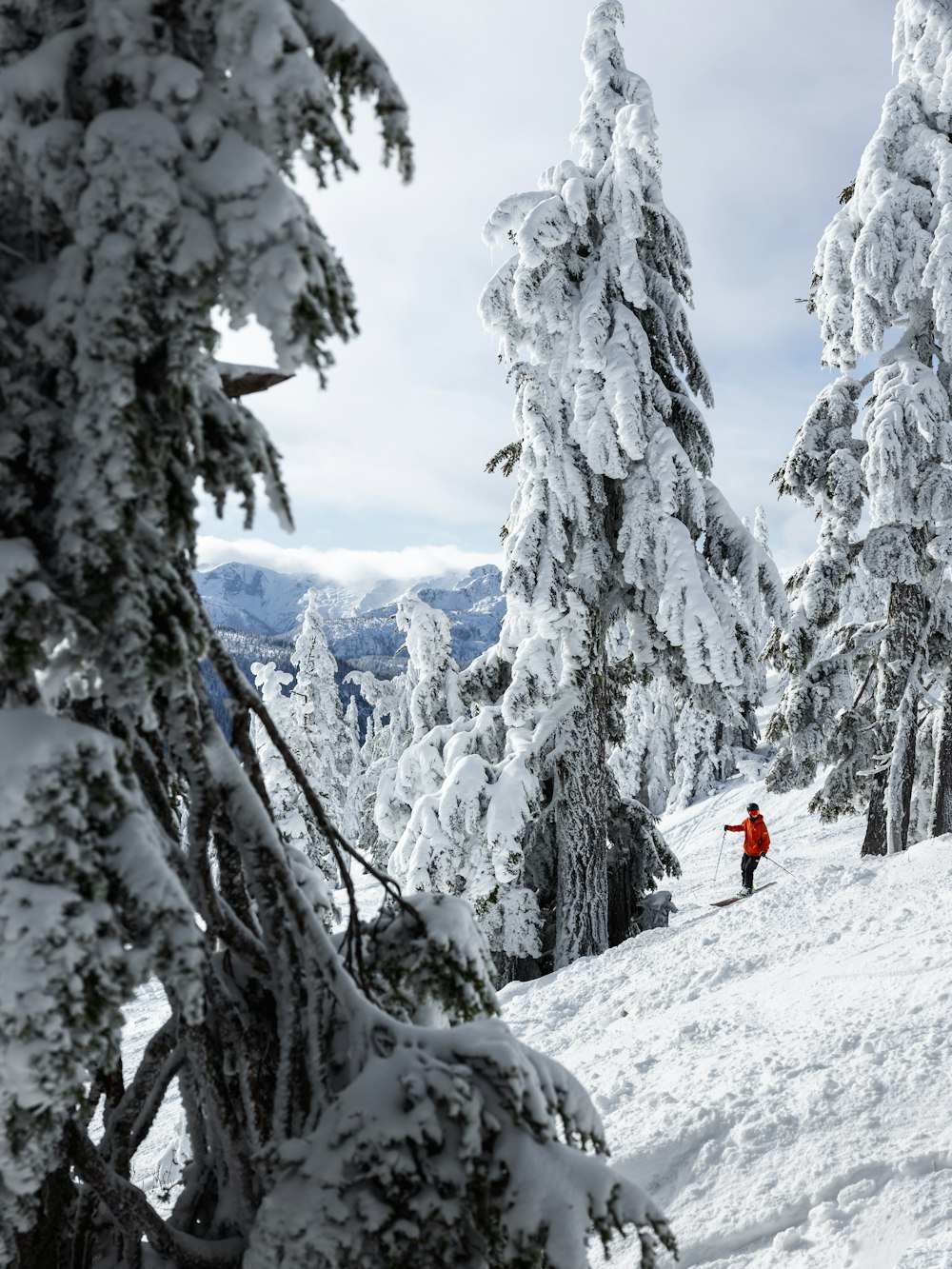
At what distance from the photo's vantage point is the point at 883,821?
14.8 metres

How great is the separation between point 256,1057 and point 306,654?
125 ft

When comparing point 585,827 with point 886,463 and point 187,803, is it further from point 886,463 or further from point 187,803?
point 187,803

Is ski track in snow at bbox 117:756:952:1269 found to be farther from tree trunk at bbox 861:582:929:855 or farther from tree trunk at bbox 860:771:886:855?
tree trunk at bbox 860:771:886:855

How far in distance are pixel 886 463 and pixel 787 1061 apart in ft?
28.7

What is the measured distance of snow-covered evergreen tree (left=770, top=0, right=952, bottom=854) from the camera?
1213cm

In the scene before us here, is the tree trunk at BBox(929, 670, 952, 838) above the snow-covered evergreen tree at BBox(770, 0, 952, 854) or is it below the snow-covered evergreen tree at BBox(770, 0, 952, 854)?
below

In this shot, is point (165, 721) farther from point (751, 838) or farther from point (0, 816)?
point (751, 838)

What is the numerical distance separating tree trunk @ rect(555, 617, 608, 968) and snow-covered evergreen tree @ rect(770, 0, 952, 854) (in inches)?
141

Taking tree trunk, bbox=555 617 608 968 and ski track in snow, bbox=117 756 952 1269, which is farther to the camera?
tree trunk, bbox=555 617 608 968

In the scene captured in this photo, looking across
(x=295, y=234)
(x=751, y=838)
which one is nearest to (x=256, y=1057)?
(x=295, y=234)

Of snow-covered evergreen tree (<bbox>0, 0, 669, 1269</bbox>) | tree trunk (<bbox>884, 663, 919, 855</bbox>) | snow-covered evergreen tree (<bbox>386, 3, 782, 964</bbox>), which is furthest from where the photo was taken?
tree trunk (<bbox>884, 663, 919, 855</bbox>)

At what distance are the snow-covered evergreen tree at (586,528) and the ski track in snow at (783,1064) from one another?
1.97m

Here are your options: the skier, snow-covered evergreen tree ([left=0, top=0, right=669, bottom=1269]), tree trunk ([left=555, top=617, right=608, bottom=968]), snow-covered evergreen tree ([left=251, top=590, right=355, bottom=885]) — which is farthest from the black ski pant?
snow-covered evergreen tree ([left=0, top=0, right=669, bottom=1269])

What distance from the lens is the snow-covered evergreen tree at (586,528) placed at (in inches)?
433
